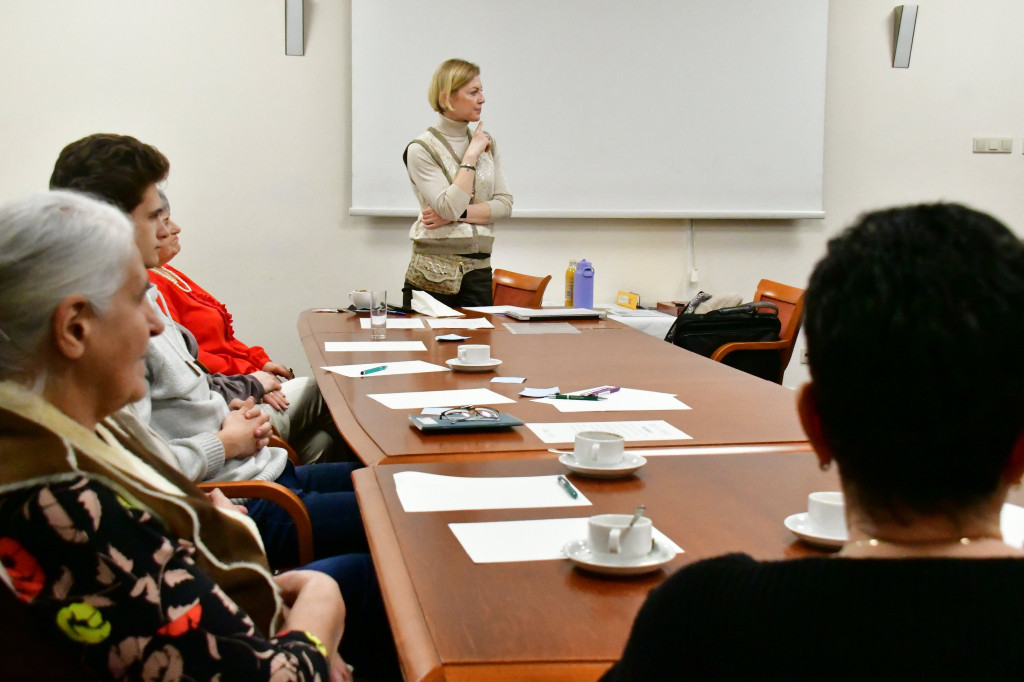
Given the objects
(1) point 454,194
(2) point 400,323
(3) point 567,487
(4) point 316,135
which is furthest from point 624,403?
(4) point 316,135

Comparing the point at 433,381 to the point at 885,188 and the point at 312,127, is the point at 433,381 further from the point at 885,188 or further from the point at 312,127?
the point at 885,188

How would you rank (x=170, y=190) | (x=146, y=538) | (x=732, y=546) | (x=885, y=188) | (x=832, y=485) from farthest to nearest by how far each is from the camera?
(x=885, y=188), (x=170, y=190), (x=832, y=485), (x=732, y=546), (x=146, y=538)

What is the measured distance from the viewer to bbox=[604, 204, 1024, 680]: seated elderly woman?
0.59 metres

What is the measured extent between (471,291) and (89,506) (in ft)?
10.5

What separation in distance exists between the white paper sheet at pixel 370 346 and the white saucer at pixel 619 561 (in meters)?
1.82

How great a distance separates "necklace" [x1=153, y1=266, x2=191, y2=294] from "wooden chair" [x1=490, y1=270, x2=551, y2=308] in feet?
5.45

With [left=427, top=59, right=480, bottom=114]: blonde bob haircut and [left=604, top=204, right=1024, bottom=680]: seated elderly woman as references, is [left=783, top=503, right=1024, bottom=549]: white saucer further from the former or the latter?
[left=427, top=59, right=480, bottom=114]: blonde bob haircut

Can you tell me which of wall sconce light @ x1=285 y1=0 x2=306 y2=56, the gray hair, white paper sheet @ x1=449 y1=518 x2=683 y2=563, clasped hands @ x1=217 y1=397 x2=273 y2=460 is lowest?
clasped hands @ x1=217 y1=397 x2=273 y2=460

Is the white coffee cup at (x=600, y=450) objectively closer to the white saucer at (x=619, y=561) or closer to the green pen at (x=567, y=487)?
the green pen at (x=567, y=487)

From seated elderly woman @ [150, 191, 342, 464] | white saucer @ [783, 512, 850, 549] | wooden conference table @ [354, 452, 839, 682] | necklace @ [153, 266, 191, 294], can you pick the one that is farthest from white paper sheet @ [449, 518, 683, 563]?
necklace @ [153, 266, 191, 294]

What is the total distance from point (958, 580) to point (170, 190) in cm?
476

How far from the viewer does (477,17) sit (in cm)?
493

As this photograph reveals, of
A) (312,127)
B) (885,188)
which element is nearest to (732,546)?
(312,127)

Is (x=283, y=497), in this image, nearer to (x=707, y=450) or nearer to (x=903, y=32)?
(x=707, y=450)
